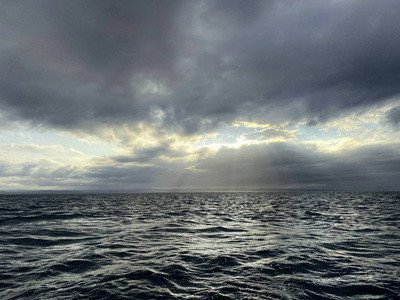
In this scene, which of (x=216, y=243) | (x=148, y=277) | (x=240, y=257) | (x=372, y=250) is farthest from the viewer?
(x=216, y=243)

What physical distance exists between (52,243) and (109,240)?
3.45 metres

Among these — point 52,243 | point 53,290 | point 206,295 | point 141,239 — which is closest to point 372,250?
point 206,295

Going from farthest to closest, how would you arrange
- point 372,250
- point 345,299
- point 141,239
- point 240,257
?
point 141,239 → point 372,250 → point 240,257 → point 345,299

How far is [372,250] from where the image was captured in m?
12.0

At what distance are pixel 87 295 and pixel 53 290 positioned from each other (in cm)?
144

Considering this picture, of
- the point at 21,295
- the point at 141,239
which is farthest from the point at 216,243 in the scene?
the point at 21,295

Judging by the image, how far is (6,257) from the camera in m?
11.0

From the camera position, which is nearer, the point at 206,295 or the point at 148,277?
the point at 206,295

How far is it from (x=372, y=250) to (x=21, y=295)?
15.9 metres

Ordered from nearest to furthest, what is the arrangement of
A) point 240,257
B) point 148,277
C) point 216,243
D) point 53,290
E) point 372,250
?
point 53,290 < point 148,277 < point 240,257 < point 372,250 < point 216,243

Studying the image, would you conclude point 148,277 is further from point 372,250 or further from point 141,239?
point 372,250

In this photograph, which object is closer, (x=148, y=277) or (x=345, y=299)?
(x=345, y=299)

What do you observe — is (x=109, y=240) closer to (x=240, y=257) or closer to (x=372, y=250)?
(x=240, y=257)

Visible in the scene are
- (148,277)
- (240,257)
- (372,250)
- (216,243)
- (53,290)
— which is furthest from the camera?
(216,243)
